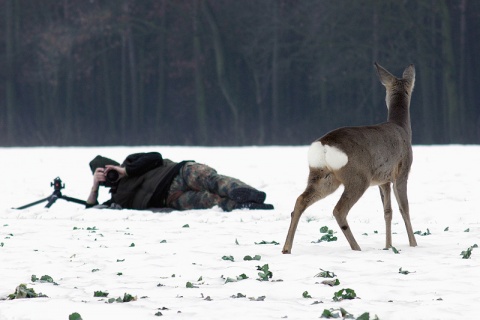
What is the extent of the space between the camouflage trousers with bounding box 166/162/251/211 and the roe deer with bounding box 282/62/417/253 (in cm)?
396

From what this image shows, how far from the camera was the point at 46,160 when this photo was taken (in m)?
24.5

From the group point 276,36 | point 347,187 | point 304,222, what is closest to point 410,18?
point 276,36

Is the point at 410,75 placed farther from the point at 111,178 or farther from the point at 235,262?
the point at 111,178

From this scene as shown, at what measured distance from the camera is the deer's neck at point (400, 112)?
29.7ft

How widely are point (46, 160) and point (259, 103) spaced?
18240mm

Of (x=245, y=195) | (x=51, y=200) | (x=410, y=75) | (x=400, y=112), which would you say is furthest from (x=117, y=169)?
(x=400, y=112)

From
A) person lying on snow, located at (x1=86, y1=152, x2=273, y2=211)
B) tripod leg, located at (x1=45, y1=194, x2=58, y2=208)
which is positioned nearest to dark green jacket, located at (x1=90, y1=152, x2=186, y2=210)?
person lying on snow, located at (x1=86, y1=152, x2=273, y2=211)

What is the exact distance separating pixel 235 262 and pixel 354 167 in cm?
126

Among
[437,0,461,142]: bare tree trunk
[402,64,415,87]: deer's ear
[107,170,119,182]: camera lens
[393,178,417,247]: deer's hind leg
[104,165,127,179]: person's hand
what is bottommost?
[393,178,417,247]: deer's hind leg

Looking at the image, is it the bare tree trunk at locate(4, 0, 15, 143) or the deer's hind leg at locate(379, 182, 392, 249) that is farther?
the bare tree trunk at locate(4, 0, 15, 143)

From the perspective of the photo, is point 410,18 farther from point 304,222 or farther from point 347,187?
point 347,187

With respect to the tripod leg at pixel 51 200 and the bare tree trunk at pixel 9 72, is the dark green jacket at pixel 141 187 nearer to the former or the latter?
the tripod leg at pixel 51 200

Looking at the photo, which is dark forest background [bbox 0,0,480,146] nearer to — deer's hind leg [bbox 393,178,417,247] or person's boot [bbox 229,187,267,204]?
person's boot [bbox 229,187,267,204]

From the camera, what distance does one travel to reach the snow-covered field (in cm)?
589
